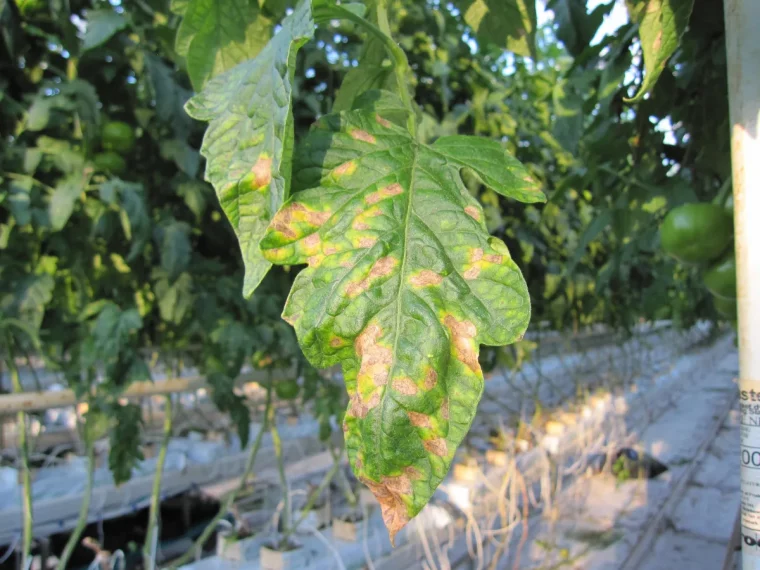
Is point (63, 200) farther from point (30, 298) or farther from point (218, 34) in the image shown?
point (218, 34)

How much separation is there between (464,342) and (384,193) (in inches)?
3.7

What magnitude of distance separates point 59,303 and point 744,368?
1610 mm

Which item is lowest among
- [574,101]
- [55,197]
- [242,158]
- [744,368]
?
[744,368]

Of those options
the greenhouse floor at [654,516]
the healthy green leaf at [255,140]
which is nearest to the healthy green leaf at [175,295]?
the healthy green leaf at [255,140]

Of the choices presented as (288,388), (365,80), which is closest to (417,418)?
(365,80)

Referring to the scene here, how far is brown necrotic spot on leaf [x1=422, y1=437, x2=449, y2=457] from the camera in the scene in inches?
10.8

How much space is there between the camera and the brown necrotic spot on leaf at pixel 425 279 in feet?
0.98

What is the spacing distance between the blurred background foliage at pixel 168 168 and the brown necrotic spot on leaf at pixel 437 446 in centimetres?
67

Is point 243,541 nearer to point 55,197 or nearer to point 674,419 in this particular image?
point 55,197

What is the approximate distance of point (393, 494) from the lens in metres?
0.27

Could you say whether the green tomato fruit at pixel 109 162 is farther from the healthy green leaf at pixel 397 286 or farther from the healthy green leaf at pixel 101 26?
the healthy green leaf at pixel 397 286

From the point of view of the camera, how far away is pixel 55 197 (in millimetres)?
1347

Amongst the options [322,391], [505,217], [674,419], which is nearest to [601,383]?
[674,419]

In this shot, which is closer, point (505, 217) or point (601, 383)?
point (505, 217)
